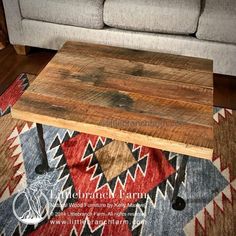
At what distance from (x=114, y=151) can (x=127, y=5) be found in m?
0.82

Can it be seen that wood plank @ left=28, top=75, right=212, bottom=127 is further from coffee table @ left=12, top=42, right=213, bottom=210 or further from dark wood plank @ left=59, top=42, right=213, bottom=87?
dark wood plank @ left=59, top=42, right=213, bottom=87

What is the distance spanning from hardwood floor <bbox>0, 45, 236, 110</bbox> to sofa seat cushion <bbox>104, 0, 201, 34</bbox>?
1.38 feet

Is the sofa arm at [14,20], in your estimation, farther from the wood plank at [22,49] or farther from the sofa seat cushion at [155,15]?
the sofa seat cushion at [155,15]

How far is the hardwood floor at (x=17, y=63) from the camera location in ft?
6.25

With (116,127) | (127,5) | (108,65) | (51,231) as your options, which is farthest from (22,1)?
(51,231)

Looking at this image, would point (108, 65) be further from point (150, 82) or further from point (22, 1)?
point (22, 1)

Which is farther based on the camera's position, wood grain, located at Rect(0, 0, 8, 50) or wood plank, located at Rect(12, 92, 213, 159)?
wood grain, located at Rect(0, 0, 8, 50)

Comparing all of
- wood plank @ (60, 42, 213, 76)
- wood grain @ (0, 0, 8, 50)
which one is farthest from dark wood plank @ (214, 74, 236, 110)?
wood grain @ (0, 0, 8, 50)

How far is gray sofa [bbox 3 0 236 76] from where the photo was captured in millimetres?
1592

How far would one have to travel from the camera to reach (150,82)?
3.84 ft

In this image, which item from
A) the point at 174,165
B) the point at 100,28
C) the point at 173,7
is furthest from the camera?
the point at 100,28

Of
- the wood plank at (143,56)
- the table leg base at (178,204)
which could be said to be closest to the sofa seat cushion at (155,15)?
the wood plank at (143,56)

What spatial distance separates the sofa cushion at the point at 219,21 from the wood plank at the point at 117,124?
0.83 meters

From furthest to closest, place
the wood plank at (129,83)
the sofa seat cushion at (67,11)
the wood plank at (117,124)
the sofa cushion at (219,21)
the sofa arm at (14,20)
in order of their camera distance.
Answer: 1. the sofa arm at (14,20)
2. the sofa seat cushion at (67,11)
3. the sofa cushion at (219,21)
4. the wood plank at (129,83)
5. the wood plank at (117,124)
